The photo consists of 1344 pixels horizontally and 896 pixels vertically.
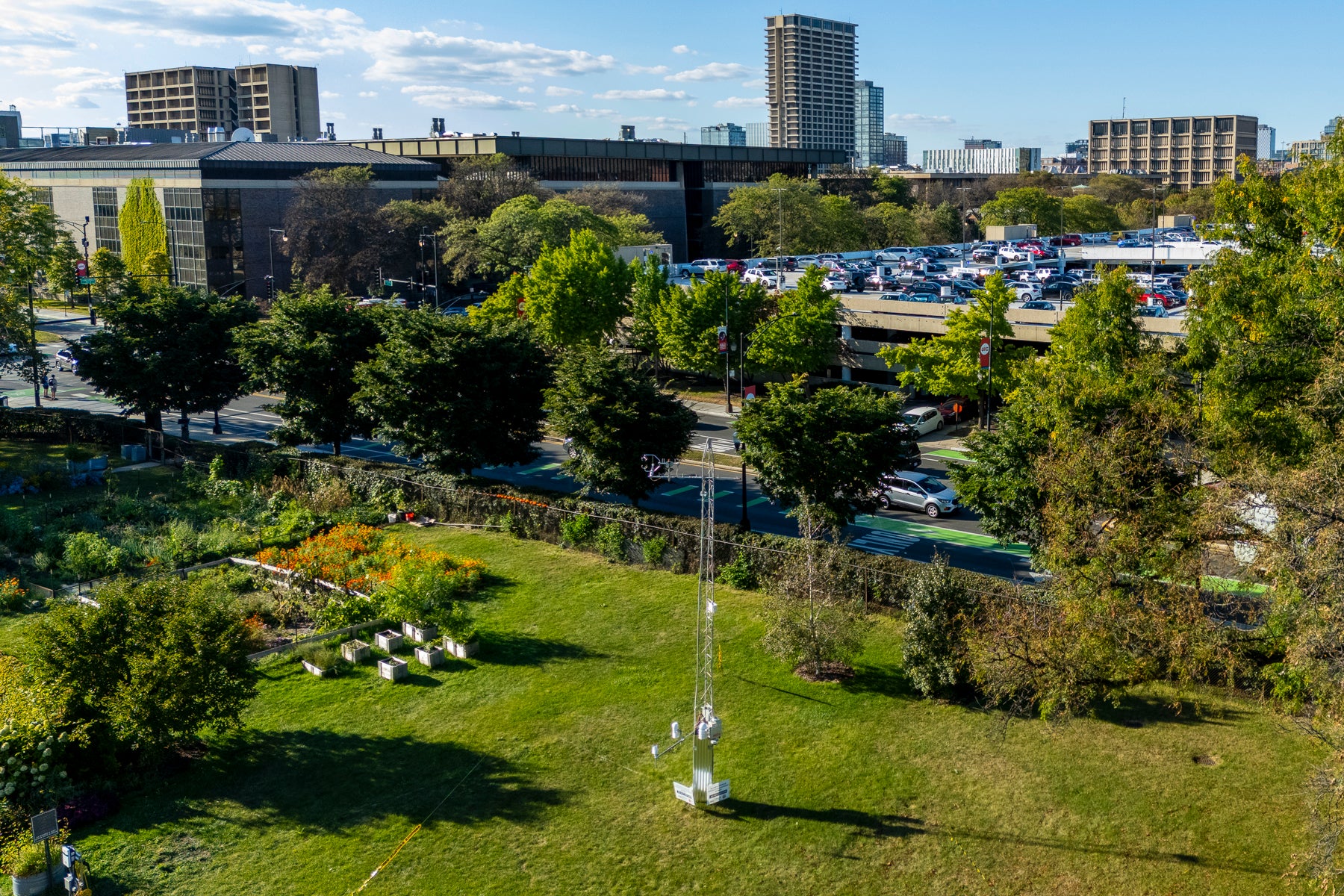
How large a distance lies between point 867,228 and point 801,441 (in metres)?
86.4

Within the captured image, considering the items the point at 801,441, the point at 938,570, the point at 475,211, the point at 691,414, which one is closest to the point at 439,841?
the point at 938,570

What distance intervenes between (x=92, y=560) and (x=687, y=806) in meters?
21.1

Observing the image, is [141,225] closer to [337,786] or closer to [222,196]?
[222,196]

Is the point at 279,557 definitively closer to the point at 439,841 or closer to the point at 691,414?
the point at 691,414

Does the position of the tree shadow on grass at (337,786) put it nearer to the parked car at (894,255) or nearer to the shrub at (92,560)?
the shrub at (92,560)

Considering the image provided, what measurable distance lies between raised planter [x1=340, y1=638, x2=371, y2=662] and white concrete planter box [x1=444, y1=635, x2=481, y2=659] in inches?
75.7

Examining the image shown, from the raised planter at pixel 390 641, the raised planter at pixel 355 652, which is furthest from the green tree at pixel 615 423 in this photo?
the raised planter at pixel 355 652

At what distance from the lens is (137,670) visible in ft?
73.2

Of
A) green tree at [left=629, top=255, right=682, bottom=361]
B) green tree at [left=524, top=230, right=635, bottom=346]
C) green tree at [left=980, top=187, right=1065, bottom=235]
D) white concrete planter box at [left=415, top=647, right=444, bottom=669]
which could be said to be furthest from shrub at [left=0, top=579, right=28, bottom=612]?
green tree at [left=980, top=187, right=1065, bottom=235]

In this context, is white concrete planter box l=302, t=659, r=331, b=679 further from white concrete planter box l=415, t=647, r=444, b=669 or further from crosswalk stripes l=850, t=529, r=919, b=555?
crosswalk stripes l=850, t=529, r=919, b=555

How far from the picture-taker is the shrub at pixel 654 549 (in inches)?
1331

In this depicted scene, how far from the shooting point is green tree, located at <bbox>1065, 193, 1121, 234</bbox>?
123375 mm

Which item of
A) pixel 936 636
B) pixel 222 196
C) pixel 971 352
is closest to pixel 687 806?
pixel 936 636

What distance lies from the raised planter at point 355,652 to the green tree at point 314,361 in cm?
1673
